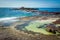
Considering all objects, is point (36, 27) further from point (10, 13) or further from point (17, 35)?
point (10, 13)

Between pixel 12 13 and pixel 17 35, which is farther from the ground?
pixel 12 13

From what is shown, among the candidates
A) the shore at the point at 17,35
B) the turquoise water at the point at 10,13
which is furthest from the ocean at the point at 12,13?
the shore at the point at 17,35

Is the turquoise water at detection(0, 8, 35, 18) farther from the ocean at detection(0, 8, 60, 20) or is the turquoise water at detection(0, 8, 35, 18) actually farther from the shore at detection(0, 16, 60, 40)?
the shore at detection(0, 16, 60, 40)

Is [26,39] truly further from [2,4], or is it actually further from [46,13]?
[2,4]

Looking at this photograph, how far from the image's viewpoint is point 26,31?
2119 millimetres

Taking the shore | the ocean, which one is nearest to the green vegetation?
the shore

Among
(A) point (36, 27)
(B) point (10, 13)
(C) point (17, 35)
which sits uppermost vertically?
(B) point (10, 13)

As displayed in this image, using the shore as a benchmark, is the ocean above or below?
above

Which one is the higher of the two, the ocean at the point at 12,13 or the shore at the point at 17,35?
the ocean at the point at 12,13

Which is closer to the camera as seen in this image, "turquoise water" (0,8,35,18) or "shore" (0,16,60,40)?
"shore" (0,16,60,40)

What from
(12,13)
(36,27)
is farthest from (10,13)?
(36,27)

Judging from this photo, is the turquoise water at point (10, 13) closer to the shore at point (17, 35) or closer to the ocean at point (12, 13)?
the ocean at point (12, 13)

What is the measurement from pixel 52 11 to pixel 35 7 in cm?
34

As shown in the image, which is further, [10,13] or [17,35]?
[10,13]
